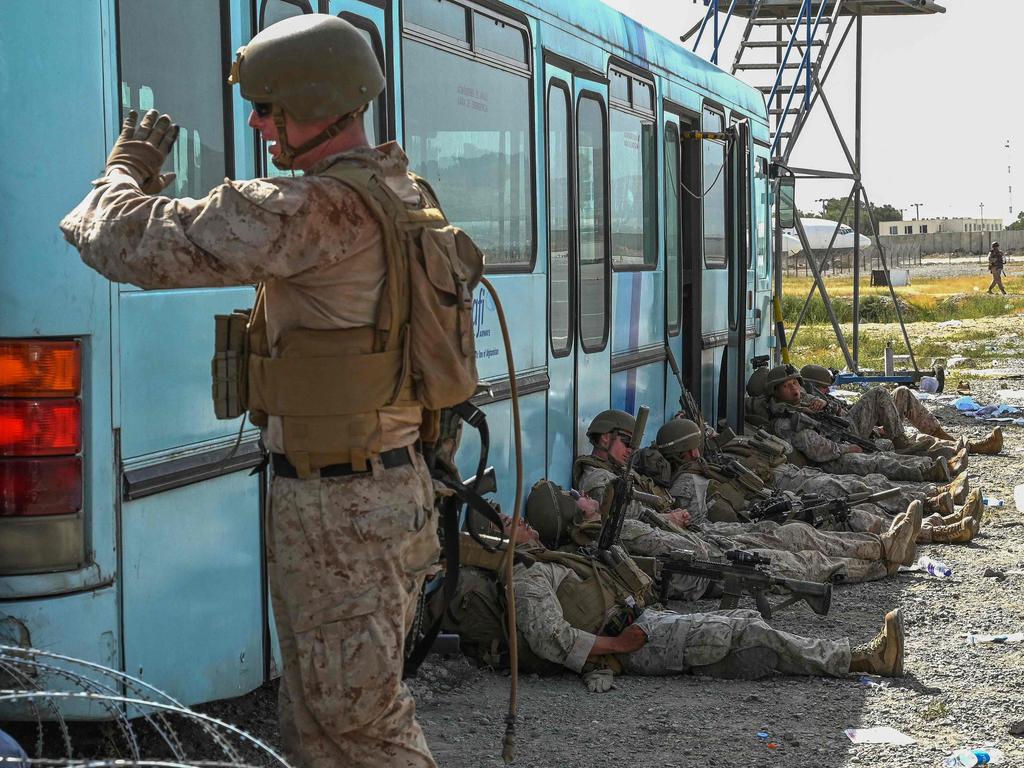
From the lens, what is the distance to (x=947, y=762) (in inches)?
177

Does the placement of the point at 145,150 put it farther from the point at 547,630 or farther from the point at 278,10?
the point at 547,630

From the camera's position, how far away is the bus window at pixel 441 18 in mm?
5254

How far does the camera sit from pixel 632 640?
543 cm

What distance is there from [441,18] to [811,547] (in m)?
3.32

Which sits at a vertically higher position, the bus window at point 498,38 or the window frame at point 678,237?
the bus window at point 498,38

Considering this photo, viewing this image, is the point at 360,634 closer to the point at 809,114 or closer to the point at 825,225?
the point at 809,114

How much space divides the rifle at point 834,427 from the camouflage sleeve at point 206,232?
314 inches

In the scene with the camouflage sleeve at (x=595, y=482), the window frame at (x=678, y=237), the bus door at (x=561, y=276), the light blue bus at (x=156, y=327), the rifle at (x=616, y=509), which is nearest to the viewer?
the light blue bus at (x=156, y=327)

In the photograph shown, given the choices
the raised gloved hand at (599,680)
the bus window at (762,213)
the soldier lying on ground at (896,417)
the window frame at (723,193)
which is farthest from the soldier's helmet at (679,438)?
the bus window at (762,213)

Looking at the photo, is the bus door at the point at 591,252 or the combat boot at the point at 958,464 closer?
the bus door at the point at 591,252

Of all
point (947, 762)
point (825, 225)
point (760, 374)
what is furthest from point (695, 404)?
point (825, 225)

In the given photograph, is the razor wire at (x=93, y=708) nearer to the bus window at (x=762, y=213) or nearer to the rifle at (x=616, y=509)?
the rifle at (x=616, y=509)

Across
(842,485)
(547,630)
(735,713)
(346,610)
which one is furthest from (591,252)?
(346,610)

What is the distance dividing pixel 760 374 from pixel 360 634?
811 cm
